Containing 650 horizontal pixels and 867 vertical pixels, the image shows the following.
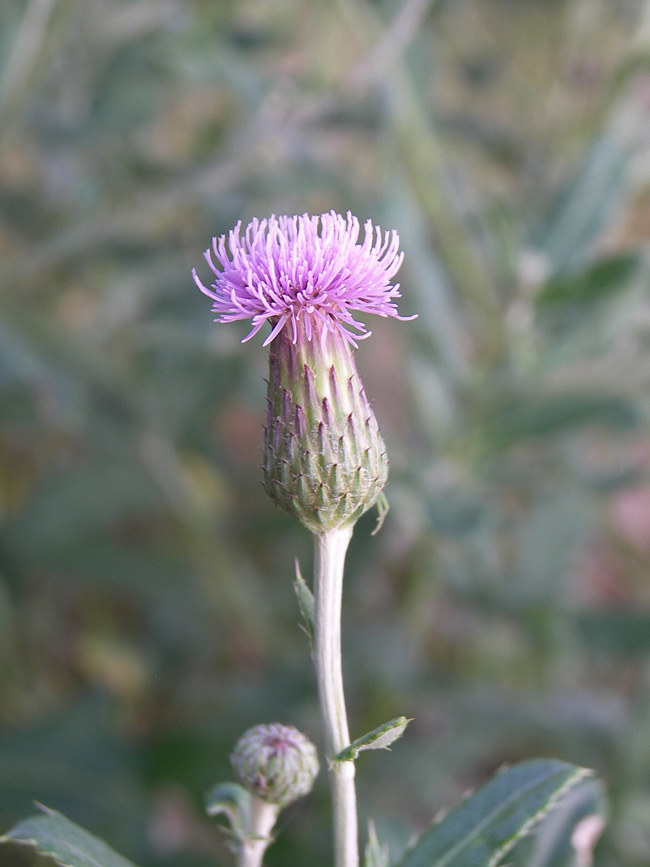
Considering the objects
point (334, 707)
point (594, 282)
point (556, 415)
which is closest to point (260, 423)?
point (556, 415)

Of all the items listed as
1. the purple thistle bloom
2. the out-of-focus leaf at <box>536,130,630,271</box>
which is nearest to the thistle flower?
the purple thistle bloom

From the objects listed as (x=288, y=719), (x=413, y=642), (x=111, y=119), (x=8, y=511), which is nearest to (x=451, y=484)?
(x=413, y=642)

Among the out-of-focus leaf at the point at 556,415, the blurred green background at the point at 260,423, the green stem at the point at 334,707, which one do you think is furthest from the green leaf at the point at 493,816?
the out-of-focus leaf at the point at 556,415

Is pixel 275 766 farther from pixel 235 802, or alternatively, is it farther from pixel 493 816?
pixel 493 816

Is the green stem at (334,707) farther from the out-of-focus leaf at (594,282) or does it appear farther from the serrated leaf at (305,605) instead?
the out-of-focus leaf at (594,282)

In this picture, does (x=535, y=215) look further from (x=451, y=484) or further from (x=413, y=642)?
(x=413, y=642)
